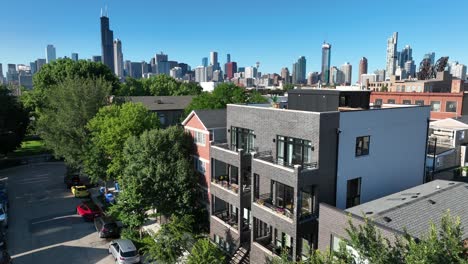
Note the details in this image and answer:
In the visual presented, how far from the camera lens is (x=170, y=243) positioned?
22.0 metres

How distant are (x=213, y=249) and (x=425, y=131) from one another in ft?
56.8

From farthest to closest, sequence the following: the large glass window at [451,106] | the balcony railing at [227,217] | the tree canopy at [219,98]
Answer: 1. the large glass window at [451,106]
2. the tree canopy at [219,98]
3. the balcony railing at [227,217]

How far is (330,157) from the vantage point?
1928 centimetres

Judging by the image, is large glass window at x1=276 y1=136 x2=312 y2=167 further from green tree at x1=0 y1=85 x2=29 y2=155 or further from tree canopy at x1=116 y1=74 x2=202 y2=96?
tree canopy at x1=116 y1=74 x2=202 y2=96

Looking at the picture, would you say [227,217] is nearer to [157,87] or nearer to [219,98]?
[219,98]

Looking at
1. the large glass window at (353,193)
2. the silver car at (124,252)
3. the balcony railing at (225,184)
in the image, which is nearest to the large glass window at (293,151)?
the large glass window at (353,193)

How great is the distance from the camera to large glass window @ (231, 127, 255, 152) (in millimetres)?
24328

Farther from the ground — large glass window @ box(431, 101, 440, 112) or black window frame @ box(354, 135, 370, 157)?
large glass window @ box(431, 101, 440, 112)

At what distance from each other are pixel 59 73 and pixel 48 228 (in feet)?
129

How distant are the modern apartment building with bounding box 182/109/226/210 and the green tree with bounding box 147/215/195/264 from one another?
5.18 m

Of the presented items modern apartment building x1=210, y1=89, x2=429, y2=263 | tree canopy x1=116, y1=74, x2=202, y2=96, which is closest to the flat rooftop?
modern apartment building x1=210, y1=89, x2=429, y2=263

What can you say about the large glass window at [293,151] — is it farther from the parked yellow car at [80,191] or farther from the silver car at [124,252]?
the parked yellow car at [80,191]

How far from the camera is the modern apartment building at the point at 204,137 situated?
Result: 91.2 ft

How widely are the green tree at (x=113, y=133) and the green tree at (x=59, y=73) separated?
2993cm
